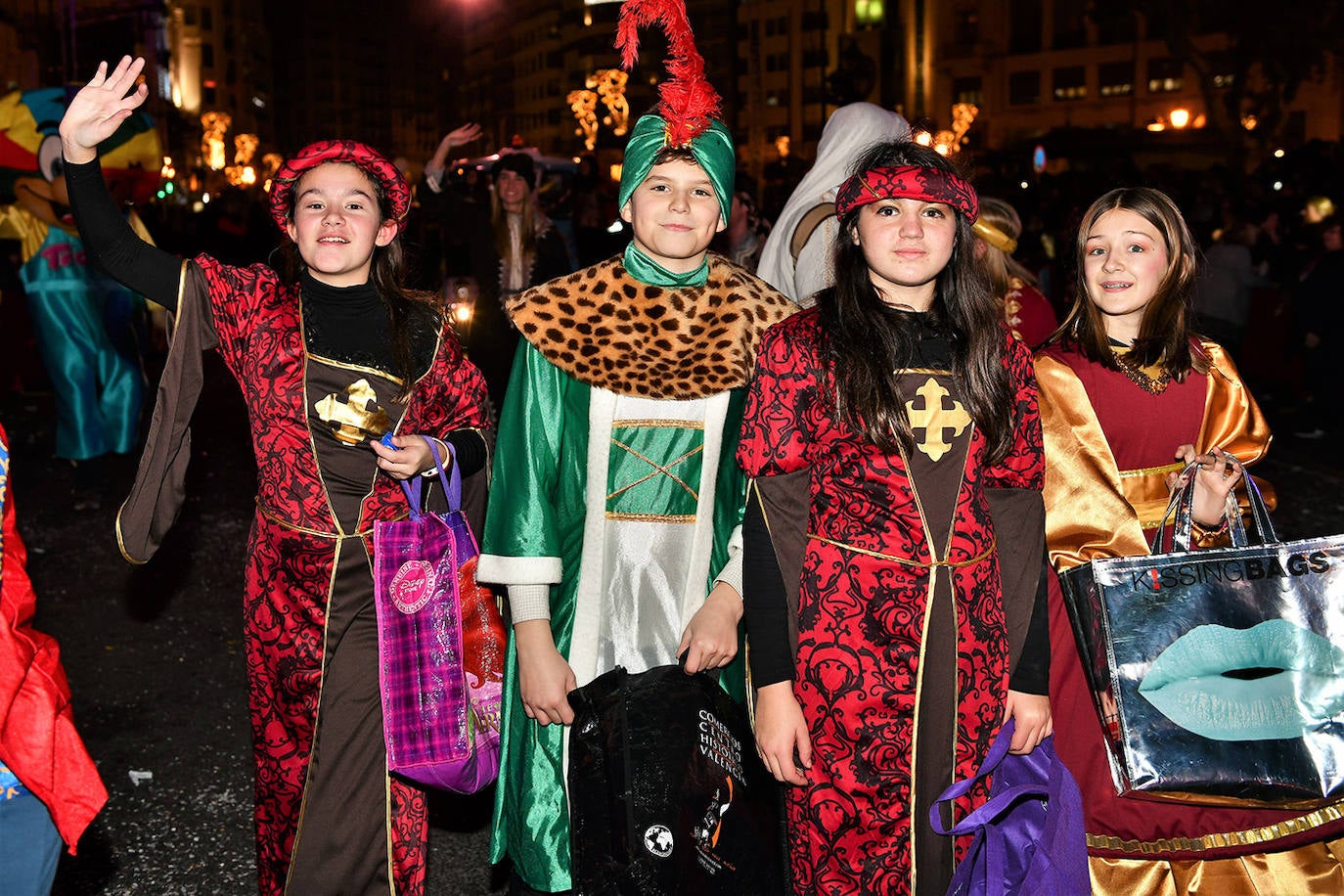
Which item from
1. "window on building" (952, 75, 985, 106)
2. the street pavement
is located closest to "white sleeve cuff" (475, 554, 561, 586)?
the street pavement

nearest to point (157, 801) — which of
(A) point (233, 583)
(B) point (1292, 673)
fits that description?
(A) point (233, 583)

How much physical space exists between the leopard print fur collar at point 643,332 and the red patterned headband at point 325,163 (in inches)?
22.3

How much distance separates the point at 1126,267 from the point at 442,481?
6.42 ft

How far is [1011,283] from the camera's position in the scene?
601 centimetres

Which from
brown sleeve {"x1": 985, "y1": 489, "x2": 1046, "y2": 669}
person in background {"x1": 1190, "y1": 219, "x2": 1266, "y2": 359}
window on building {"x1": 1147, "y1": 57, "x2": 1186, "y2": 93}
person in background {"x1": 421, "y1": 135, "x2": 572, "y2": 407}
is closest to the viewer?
brown sleeve {"x1": 985, "y1": 489, "x2": 1046, "y2": 669}

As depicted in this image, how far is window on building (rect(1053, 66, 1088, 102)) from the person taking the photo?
75.6 m

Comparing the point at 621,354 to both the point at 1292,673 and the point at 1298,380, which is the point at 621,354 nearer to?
the point at 1292,673

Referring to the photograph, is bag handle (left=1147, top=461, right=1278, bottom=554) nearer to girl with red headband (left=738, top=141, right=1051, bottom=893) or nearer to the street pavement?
girl with red headband (left=738, top=141, right=1051, bottom=893)

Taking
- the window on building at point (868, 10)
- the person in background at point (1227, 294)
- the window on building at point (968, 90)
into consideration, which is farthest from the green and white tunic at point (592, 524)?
the window on building at point (968, 90)

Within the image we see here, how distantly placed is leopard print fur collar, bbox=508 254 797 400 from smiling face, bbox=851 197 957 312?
0.46 m

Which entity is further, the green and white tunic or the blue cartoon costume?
the blue cartoon costume

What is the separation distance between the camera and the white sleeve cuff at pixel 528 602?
121 inches

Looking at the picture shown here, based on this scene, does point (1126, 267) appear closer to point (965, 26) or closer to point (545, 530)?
point (545, 530)

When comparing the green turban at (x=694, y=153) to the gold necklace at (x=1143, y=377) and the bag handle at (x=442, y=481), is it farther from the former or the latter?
the gold necklace at (x=1143, y=377)
